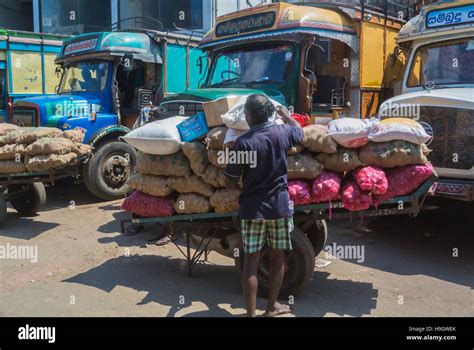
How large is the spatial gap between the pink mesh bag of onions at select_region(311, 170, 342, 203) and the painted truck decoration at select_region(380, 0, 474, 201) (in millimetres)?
1824

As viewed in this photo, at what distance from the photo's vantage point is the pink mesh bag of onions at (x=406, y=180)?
4.46 metres

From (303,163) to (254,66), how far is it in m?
3.21

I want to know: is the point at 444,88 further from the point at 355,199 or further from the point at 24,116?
the point at 24,116

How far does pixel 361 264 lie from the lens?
19.0 ft

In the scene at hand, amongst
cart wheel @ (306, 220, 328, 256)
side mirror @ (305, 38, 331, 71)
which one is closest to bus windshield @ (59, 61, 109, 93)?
side mirror @ (305, 38, 331, 71)

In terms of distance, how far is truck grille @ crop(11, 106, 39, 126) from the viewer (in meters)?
8.55

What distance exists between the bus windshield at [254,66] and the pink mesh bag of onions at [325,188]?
2828 millimetres

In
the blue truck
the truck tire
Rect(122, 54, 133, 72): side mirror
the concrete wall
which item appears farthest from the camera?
A: the concrete wall

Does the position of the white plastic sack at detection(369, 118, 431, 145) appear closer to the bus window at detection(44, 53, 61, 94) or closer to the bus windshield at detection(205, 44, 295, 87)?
the bus windshield at detection(205, 44, 295, 87)

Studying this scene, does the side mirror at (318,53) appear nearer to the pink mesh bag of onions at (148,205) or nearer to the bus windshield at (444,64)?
the bus windshield at (444,64)

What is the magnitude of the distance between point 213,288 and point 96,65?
19.2 ft
